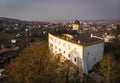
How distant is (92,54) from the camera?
851 inches

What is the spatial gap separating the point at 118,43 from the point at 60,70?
11732 millimetres

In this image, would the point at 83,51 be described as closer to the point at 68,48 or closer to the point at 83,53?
the point at 83,53

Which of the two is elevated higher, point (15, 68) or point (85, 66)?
point (15, 68)

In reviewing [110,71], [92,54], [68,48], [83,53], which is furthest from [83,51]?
[110,71]

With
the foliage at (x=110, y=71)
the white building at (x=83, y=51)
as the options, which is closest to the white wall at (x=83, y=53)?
the white building at (x=83, y=51)

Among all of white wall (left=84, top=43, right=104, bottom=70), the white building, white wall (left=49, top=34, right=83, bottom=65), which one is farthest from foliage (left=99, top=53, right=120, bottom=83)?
white wall (left=49, top=34, right=83, bottom=65)

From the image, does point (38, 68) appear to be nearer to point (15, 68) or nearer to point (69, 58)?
point (15, 68)

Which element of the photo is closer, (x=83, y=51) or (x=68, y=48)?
(x=83, y=51)

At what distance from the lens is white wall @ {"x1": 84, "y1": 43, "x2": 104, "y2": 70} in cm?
2077

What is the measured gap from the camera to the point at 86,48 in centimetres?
2045

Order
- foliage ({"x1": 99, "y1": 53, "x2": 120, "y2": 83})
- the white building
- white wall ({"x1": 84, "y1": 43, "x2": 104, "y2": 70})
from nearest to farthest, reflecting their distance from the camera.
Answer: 1. foliage ({"x1": 99, "y1": 53, "x2": 120, "y2": 83})
2. the white building
3. white wall ({"x1": 84, "y1": 43, "x2": 104, "y2": 70})

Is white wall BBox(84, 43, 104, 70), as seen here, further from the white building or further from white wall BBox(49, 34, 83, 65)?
white wall BBox(49, 34, 83, 65)

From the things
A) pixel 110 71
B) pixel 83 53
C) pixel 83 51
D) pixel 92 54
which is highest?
pixel 83 51

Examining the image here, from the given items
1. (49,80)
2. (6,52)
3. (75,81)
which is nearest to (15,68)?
(49,80)
